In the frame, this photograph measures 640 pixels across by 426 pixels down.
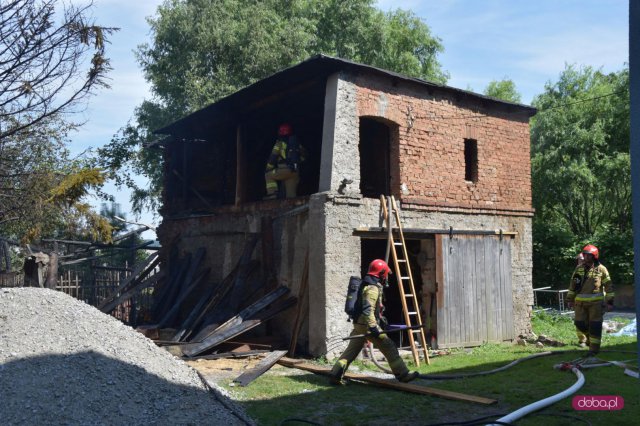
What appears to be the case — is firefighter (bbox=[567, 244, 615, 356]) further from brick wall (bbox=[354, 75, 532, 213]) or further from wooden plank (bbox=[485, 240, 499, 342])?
brick wall (bbox=[354, 75, 532, 213])

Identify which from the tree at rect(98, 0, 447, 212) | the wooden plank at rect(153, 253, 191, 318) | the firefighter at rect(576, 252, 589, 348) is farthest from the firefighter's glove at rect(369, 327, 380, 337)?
the tree at rect(98, 0, 447, 212)

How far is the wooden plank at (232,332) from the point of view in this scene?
35.2ft

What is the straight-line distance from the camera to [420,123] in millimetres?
12414

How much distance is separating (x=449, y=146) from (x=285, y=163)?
338 cm

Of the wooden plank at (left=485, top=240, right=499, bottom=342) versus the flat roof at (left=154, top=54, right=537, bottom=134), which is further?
the wooden plank at (left=485, top=240, right=499, bottom=342)

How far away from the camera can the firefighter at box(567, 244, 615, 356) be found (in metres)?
10.9

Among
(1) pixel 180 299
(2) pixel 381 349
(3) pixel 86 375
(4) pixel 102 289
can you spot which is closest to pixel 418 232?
(2) pixel 381 349

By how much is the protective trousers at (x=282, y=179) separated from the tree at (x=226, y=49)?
1093cm

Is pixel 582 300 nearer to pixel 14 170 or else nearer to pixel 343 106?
pixel 343 106

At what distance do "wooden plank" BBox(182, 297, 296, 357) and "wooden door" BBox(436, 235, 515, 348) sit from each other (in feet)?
10.1

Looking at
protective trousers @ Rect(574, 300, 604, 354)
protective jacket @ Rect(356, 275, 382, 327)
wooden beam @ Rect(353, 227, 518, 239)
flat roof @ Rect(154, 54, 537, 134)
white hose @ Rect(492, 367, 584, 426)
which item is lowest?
white hose @ Rect(492, 367, 584, 426)

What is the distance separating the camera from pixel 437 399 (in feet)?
26.5

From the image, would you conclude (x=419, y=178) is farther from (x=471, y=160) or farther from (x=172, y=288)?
(x=172, y=288)

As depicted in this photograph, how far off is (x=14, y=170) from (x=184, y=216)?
390 centimetres
